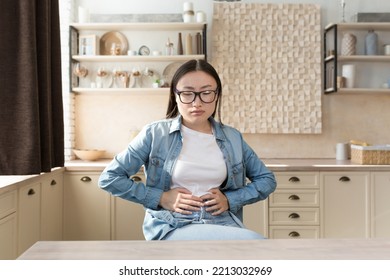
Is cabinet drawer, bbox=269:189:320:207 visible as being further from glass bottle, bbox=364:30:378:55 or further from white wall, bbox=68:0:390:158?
glass bottle, bbox=364:30:378:55

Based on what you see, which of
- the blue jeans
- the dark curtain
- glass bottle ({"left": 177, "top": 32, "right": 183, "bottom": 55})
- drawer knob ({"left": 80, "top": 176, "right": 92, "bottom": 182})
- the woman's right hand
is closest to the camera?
the blue jeans

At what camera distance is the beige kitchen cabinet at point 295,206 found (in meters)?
3.40

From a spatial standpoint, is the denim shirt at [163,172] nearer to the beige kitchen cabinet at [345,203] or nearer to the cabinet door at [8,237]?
the cabinet door at [8,237]

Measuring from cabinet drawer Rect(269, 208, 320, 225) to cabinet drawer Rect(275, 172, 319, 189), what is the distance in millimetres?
189

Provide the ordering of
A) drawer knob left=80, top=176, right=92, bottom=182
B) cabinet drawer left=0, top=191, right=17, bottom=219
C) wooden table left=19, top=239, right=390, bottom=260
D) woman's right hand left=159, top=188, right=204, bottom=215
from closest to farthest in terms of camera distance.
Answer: wooden table left=19, top=239, right=390, bottom=260
woman's right hand left=159, top=188, right=204, bottom=215
cabinet drawer left=0, top=191, right=17, bottom=219
drawer knob left=80, top=176, right=92, bottom=182

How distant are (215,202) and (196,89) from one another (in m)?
0.41

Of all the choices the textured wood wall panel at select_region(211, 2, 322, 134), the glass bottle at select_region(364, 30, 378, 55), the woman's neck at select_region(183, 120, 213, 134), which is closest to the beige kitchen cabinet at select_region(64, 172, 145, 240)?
the textured wood wall panel at select_region(211, 2, 322, 134)

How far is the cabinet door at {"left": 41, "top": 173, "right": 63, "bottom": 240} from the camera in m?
2.96

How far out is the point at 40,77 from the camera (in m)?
2.81

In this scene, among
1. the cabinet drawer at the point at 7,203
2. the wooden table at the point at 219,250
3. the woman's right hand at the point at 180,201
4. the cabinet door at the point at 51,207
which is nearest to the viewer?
the wooden table at the point at 219,250

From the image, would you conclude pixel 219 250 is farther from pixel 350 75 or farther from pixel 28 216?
pixel 350 75

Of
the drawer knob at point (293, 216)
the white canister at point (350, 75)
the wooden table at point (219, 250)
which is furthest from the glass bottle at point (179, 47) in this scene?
the wooden table at point (219, 250)

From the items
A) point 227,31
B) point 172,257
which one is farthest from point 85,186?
point 172,257

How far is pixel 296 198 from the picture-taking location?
3.40 metres
